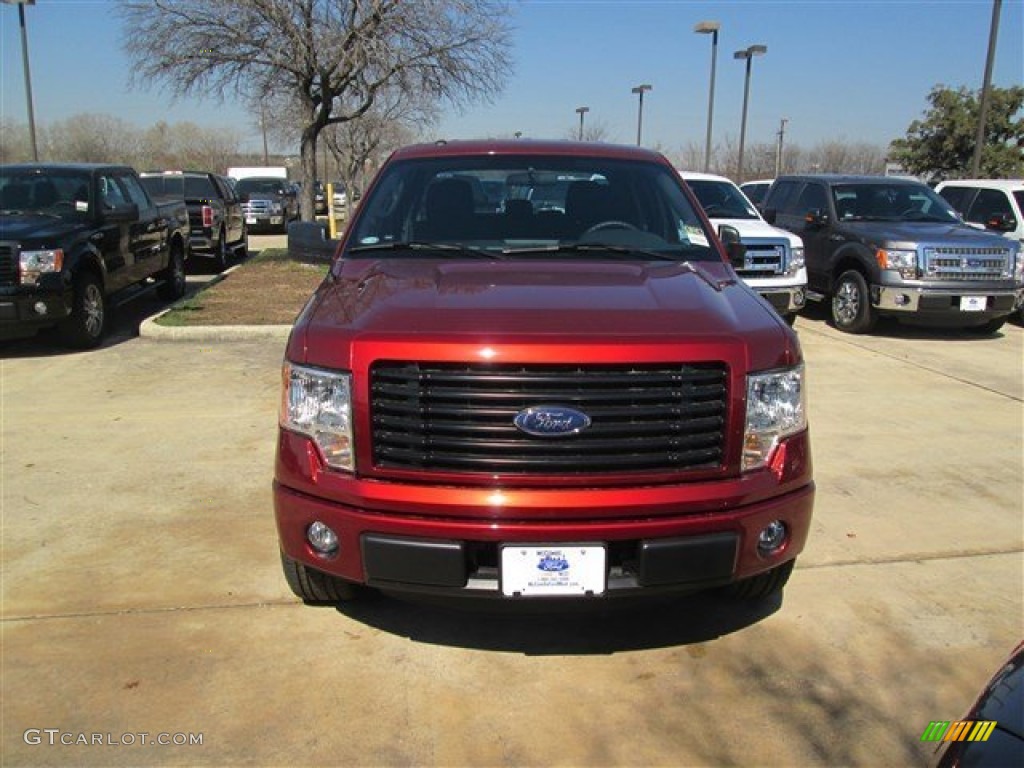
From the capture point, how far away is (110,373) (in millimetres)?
7625

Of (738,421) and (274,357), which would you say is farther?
(274,357)

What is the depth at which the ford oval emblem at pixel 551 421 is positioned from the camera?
270 cm

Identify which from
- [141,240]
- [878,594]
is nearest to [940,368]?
[878,594]

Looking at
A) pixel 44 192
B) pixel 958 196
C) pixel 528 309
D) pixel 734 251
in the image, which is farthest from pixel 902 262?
pixel 44 192

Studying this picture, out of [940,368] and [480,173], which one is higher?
[480,173]

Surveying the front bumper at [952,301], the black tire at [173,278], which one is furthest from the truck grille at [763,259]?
the black tire at [173,278]

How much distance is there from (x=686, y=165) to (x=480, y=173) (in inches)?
1864

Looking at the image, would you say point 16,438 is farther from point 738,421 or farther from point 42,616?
point 738,421

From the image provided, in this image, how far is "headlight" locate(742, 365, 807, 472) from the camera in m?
2.86

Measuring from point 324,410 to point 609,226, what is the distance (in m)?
1.88

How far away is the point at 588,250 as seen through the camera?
3.82 meters

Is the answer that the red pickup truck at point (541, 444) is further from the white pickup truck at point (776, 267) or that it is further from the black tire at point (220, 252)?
the black tire at point (220, 252)

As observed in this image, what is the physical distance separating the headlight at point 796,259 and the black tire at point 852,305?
84 cm

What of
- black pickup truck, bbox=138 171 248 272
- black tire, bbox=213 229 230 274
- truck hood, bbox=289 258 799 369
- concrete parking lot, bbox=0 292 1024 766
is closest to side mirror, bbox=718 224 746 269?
truck hood, bbox=289 258 799 369
